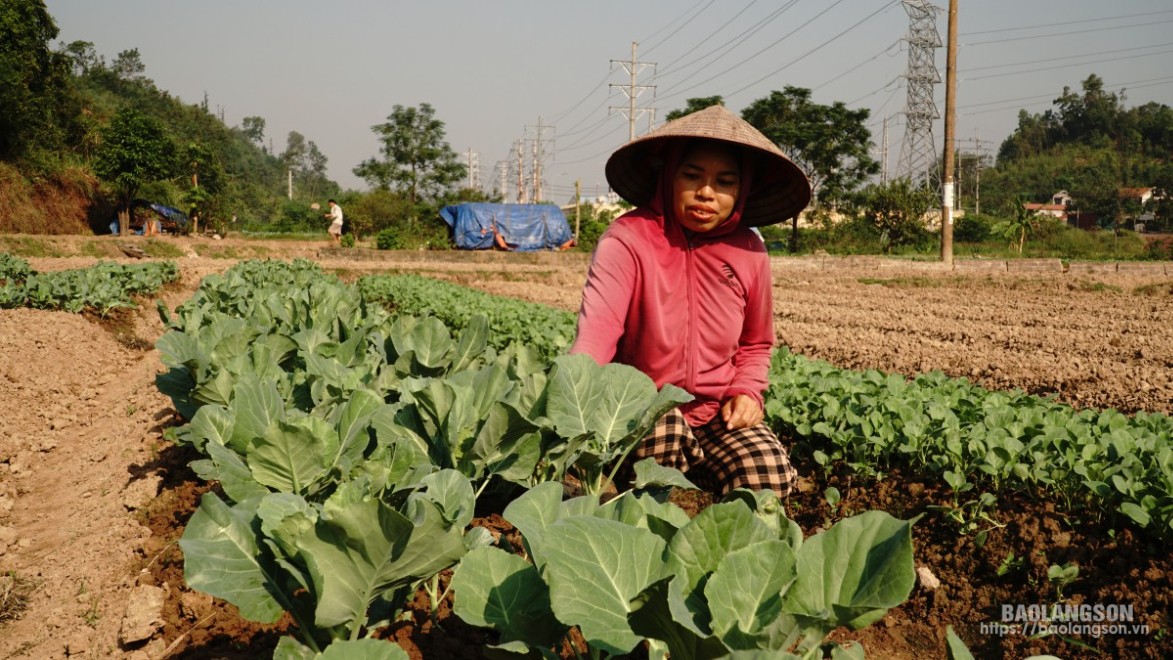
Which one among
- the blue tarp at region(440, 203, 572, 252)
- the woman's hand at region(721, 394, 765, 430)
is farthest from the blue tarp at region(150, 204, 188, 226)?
the woman's hand at region(721, 394, 765, 430)

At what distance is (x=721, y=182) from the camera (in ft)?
9.55

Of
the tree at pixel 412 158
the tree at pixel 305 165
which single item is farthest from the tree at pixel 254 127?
the tree at pixel 412 158

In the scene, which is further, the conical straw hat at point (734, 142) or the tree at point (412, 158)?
the tree at point (412, 158)

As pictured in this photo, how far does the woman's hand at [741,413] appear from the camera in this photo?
3010 mm

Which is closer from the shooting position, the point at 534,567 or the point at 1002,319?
the point at 534,567

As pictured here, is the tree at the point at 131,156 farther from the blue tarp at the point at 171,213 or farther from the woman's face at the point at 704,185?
the woman's face at the point at 704,185

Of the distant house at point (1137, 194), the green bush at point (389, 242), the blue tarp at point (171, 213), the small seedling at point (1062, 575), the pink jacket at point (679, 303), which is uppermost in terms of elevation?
the distant house at point (1137, 194)

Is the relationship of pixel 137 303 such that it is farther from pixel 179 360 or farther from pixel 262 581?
pixel 262 581

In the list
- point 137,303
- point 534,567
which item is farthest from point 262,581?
point 137,303

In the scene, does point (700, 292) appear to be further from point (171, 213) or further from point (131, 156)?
point (171, 213)

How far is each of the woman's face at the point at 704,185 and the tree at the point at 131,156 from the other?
→ 33698 millimetres

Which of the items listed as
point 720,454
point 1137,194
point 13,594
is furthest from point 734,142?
point 1137,194

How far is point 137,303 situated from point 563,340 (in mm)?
8987

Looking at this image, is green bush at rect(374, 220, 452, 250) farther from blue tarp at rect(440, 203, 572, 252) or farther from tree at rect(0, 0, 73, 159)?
tree at rect(0, 0, 73, 159)
